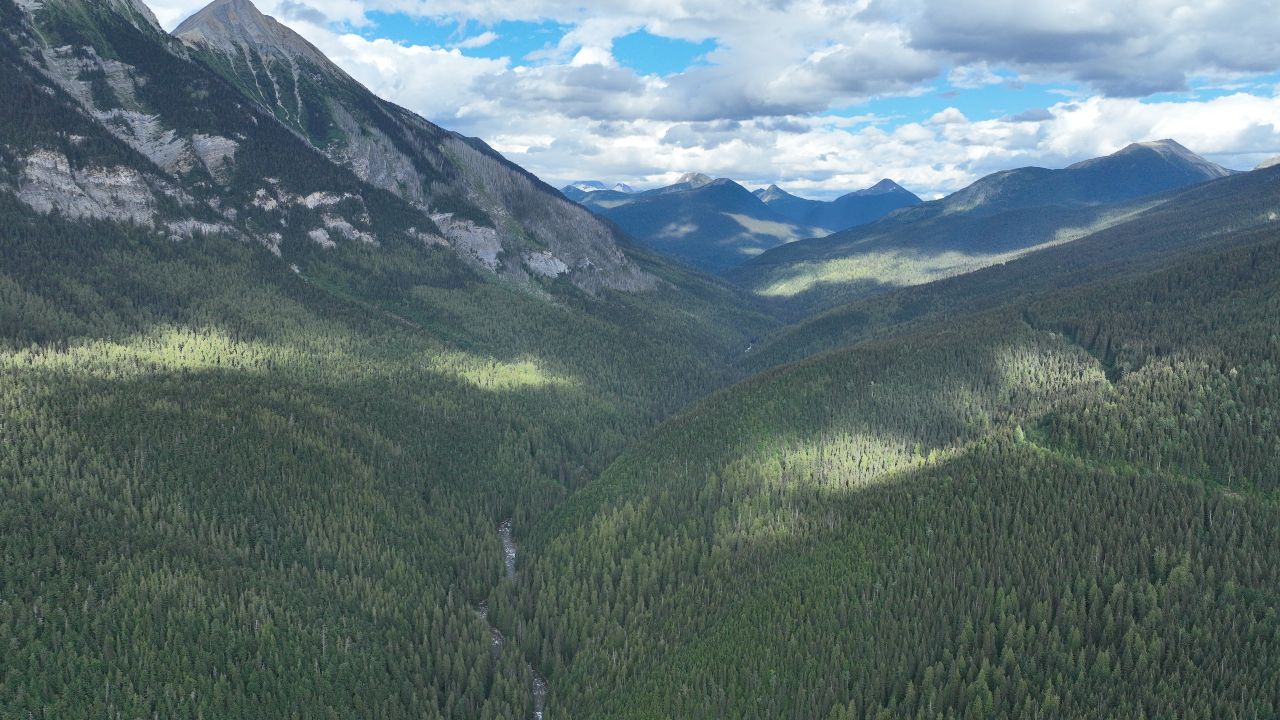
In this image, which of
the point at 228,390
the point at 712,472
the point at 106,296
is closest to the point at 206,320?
the point at 106,296

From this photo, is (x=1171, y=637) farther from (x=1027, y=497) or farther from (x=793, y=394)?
(x=793, y=394)

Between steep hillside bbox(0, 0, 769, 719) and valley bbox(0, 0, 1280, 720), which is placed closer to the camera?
valley bbox(0, 0, 1280, 720)

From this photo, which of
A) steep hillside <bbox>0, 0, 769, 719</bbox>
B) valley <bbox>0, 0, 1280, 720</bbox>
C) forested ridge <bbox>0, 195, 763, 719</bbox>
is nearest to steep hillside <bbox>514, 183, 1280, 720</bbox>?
valley <bbox>0, 0, 1280, 720</bbox>

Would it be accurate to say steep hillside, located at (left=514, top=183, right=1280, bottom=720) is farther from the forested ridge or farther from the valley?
the forested ridge

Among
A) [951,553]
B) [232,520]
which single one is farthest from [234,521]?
[951,553]

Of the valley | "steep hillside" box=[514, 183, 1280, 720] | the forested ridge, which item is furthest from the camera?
the forested ridge

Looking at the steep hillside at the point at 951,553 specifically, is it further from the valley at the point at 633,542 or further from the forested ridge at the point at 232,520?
the forested ridge at the point at 232,520

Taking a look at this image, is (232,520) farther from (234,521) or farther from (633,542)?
(633,542)

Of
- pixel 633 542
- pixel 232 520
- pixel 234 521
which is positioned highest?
pixel 232 520
